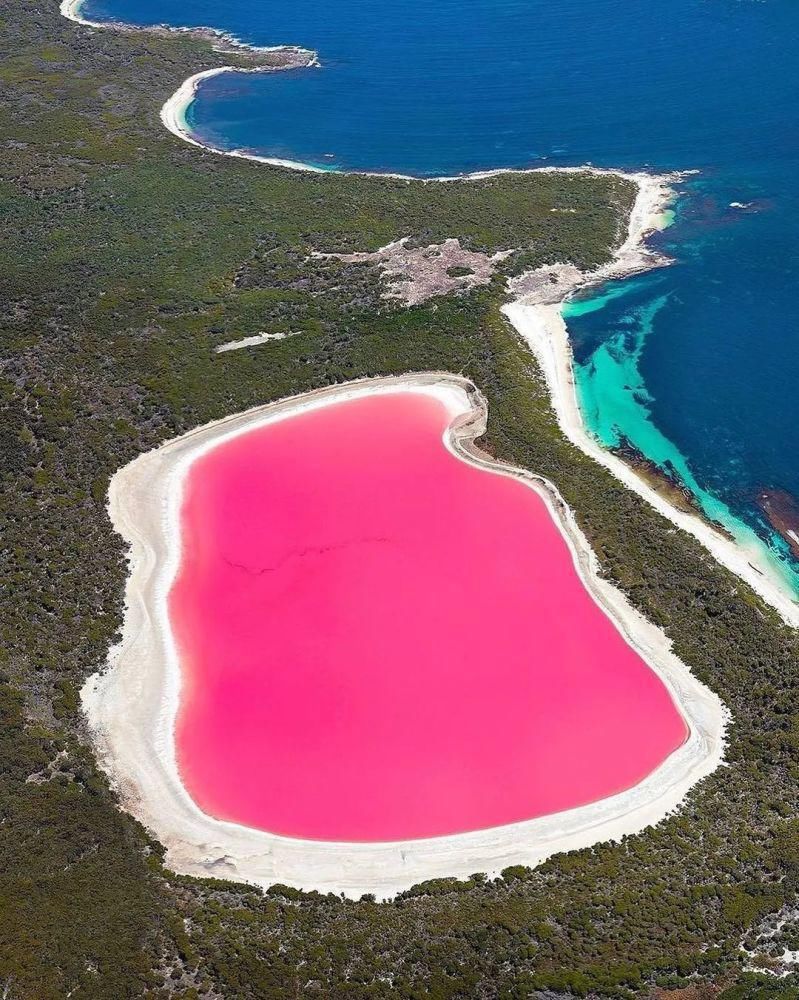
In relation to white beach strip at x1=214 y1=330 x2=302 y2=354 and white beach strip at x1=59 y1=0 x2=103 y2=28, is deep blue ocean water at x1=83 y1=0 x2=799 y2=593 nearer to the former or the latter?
white beach strip at x1=59 y1=0 x2=103 y2=28

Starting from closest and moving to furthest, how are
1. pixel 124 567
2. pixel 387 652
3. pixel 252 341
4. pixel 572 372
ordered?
1. pixel 387 652
2. pixel 124 567
3. pixel 572 372
4. pixel 252 341

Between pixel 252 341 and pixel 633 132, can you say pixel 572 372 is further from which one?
pixel 633 132

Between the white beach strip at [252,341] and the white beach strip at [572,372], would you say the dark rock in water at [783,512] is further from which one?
the white beach strip at [252,341]

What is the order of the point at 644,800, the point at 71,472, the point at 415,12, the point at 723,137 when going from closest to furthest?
the point at 644,800 < the point at 71,472 < the point at 723,137 < the point at 415,12

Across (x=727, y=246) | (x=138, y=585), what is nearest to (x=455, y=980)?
(x=138, y=585)

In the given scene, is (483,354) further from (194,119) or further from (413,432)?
(194,119)

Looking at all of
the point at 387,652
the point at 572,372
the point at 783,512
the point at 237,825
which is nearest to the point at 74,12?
the point at 572,372

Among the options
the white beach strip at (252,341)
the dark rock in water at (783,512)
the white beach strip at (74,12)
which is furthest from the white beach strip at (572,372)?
the white beach strip at (74,12)
